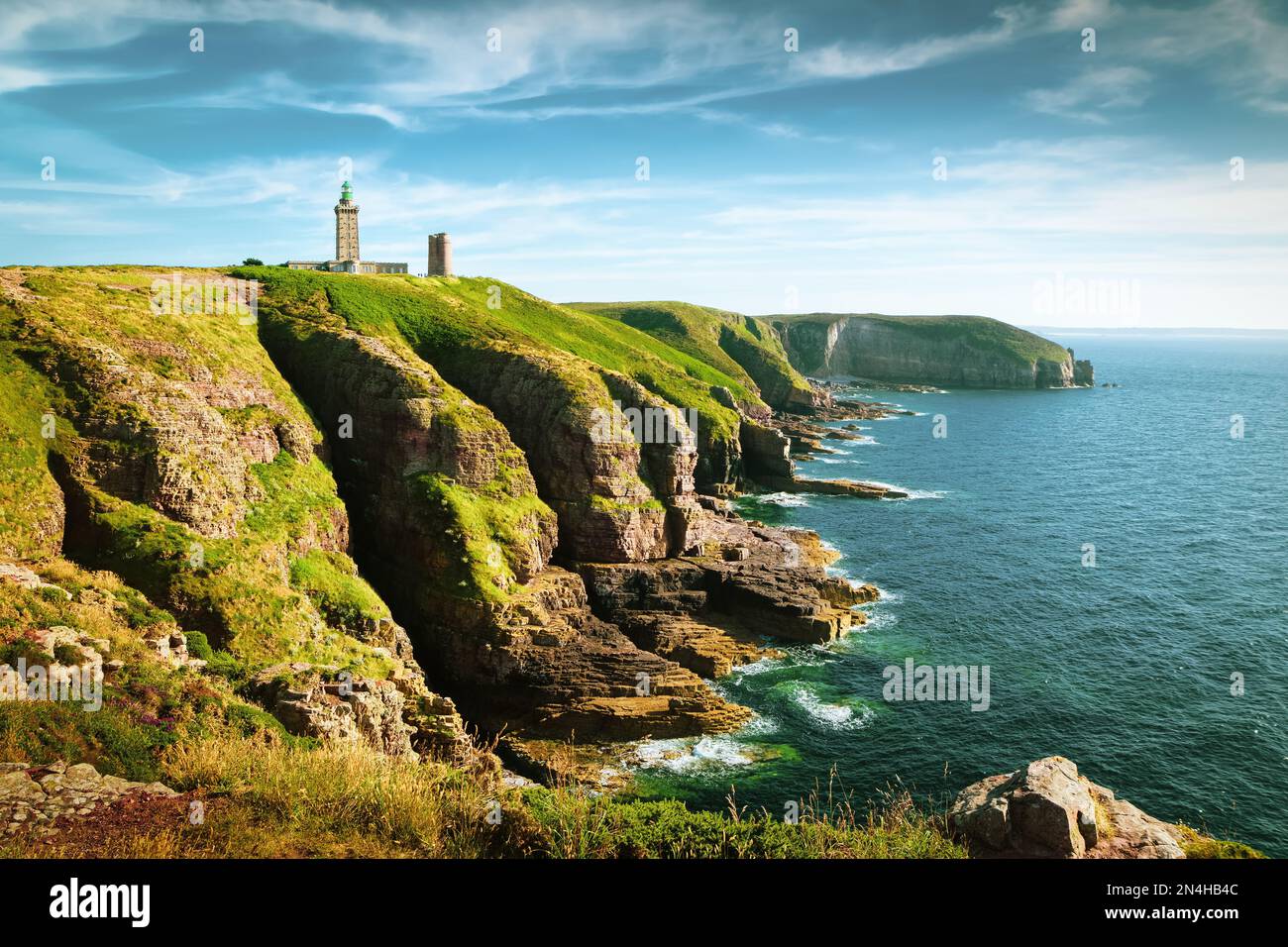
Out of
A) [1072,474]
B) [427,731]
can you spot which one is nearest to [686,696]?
[427,731]

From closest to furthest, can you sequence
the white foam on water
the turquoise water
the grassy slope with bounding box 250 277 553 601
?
the turquoise water → the grassy slope with bounding box 250 277 553 601 → the white foam on water

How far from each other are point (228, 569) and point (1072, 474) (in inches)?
4662

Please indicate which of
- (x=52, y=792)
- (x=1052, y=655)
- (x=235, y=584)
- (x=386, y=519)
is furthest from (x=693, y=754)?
(x=52, y=792)

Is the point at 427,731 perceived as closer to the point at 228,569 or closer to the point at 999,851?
the point at 228,569

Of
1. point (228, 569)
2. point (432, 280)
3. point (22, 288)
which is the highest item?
point (432, 280)

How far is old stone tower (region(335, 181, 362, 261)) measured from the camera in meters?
114

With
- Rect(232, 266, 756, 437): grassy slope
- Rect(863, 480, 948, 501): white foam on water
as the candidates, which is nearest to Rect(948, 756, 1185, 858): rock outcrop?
Rect(232, 266, 756, 437): grassy slope

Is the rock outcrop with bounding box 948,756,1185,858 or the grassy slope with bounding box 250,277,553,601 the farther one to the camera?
the grassy slope with bounding box 250,277,553,601

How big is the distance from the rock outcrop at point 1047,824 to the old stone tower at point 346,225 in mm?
112222

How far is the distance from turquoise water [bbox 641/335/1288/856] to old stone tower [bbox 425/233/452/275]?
6065 centimetres

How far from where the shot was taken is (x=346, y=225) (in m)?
114

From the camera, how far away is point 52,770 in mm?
15398

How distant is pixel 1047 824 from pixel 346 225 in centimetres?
11597

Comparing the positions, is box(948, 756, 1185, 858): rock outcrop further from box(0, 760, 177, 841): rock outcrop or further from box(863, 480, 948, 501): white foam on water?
box(863, 480, 948, 501): white foam on water
